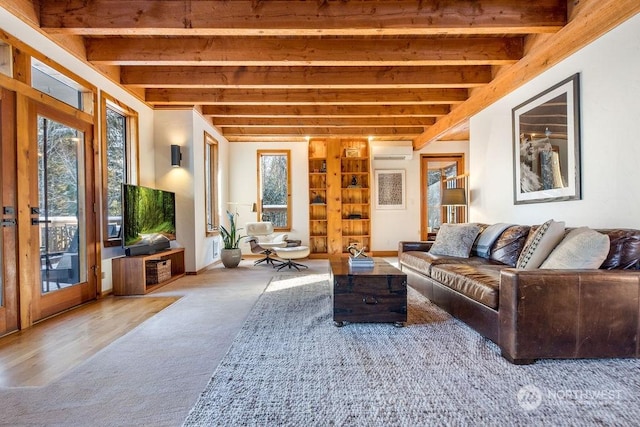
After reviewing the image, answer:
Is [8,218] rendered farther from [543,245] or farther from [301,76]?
[543,245]

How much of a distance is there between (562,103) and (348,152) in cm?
446

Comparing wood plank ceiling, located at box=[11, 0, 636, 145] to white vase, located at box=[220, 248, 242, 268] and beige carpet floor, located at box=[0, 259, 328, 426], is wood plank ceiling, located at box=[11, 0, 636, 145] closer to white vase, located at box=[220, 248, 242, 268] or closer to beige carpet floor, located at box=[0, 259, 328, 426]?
white vase, located at box=[220, 248, 242, 268]

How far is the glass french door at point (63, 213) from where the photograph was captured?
291 centimetres

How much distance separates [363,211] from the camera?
7.27m

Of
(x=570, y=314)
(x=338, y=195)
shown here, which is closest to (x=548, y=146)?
(x=570, y=314)

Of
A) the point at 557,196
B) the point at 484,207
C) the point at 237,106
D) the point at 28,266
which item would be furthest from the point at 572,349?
the point at 237,106

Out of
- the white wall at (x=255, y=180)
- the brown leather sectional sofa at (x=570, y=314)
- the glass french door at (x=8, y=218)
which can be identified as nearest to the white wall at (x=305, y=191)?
the white wall at (x=255, y=180)

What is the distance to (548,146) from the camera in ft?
10.3

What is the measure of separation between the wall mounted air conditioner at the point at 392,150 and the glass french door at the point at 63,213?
529cm

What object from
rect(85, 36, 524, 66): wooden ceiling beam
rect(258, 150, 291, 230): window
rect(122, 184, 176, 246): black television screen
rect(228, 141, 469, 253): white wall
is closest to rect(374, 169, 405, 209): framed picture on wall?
rect(228, 141, 469, 253): white wall

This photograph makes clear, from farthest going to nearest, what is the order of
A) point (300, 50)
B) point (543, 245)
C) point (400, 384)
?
1. point (300, 50)
2. point (543, 245)
3. point (400, 384)

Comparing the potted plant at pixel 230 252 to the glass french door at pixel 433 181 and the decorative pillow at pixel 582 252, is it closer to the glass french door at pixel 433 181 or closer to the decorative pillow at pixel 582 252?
the glass french door at pixel 433 181

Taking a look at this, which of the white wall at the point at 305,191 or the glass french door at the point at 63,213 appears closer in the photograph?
the glass french door at the point at 63,213

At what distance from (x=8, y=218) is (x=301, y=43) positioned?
3.10m
